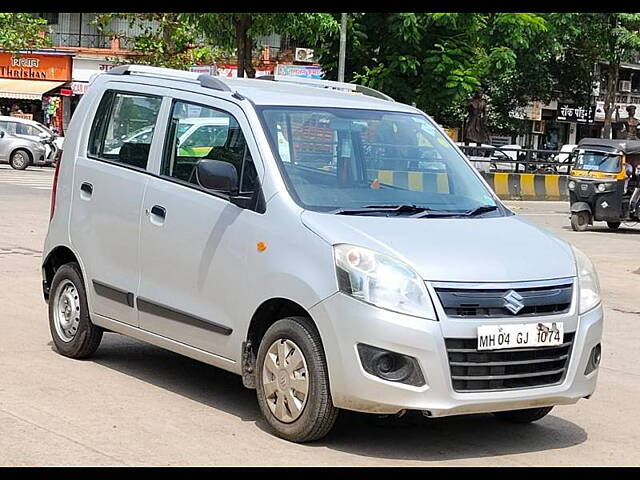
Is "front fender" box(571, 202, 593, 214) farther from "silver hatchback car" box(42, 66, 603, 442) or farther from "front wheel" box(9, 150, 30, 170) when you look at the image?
"front wheel" box(9, 150, 30, 170)

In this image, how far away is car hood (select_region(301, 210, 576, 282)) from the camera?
5.80 m

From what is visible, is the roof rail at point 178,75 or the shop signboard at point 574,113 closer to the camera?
the roof rail at point 178,75

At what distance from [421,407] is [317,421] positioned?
55cm

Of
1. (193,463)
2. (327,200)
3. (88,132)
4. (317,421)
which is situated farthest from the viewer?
(88,132)

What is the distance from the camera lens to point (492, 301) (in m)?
5.76

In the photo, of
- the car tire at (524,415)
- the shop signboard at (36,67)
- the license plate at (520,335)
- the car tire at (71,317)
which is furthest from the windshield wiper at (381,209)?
the shop signboard at (36,67)

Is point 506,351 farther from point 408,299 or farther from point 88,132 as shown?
point 88,132

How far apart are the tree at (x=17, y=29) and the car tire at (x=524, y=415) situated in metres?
36.5

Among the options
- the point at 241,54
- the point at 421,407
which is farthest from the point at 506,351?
the point at 241,54

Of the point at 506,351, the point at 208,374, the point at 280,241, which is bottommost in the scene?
the point at 208,374

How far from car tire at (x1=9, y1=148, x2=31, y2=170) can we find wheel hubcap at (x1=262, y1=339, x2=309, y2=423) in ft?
101

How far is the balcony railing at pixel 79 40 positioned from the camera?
171ft

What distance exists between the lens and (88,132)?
800cm

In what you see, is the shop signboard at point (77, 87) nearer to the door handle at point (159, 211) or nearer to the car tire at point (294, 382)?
the door handle at point (159, 211)
